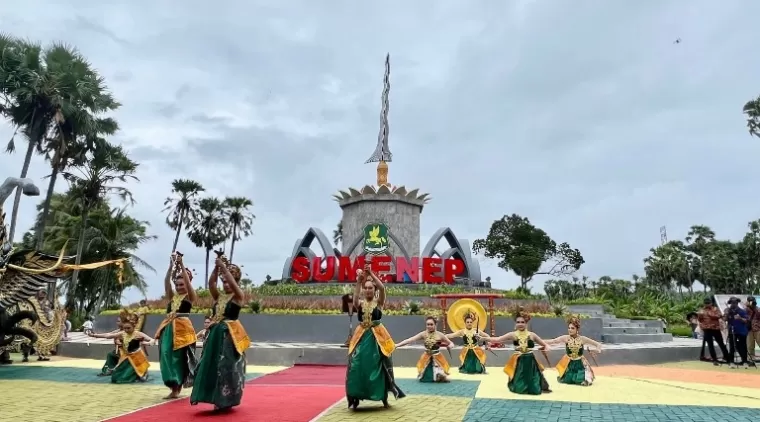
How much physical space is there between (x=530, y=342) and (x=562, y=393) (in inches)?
34.9

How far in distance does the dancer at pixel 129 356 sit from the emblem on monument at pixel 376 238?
1990 cm

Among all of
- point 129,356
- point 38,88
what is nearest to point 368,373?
point 129,356

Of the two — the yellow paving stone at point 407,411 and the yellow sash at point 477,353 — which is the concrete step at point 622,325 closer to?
the yellow sash at point 477,353

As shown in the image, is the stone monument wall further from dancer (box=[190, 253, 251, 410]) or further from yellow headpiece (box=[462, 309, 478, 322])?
dancer (box=[190, 253, 251, 410])

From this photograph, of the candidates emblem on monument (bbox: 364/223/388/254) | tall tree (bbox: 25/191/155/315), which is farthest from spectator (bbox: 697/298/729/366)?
tall tree (bbox: 25/191/155/315)

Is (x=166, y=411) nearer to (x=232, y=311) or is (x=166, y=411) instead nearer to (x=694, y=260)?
(x=232, y=311)

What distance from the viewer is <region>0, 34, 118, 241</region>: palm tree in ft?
70.5

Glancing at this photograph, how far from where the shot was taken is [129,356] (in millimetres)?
9453

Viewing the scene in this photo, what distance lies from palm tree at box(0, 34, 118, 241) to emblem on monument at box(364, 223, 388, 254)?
47.3 ft

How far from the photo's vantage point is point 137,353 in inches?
375

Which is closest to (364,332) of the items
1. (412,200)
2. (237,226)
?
(412,200)

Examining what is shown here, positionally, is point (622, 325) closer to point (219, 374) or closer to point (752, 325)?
point (752, 325)

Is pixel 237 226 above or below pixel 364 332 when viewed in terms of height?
above

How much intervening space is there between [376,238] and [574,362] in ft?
66.0
